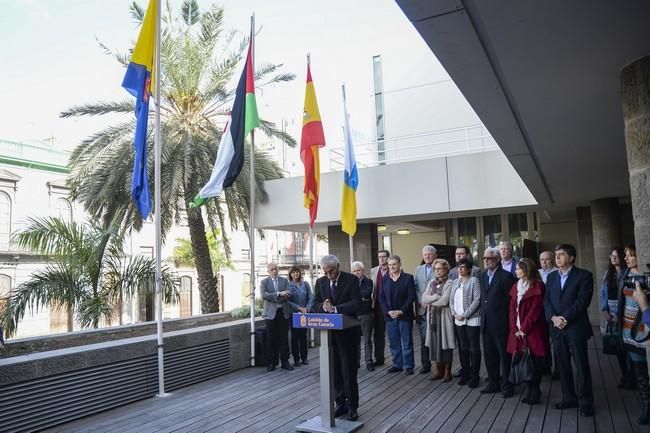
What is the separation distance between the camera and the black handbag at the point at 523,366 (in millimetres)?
5562

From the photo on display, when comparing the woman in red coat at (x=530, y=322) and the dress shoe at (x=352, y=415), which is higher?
the woman in red coat at (x=530, y=322)

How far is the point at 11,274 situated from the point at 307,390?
25.0m

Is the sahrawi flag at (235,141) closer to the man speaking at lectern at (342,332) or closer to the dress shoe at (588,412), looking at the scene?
the man speaking at lectern at (342,332)

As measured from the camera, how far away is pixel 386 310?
7.68m

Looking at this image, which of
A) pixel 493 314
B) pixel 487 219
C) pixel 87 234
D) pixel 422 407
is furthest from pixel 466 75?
pixel 487 219

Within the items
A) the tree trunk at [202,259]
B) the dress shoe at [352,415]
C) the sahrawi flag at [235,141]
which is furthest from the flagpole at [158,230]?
the tree trunk at [202,259]

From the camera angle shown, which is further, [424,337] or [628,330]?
[424,337]

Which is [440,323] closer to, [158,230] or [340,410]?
[340,410]

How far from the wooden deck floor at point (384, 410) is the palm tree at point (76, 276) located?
3713 millimetres

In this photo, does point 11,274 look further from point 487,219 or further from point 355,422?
point 355,422

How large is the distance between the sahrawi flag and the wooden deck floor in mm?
3053

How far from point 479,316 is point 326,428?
2574 millimetres

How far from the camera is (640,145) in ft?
12.7

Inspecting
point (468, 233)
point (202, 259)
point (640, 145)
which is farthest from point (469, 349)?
point (468, 233)
